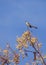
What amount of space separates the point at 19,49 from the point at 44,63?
66cm

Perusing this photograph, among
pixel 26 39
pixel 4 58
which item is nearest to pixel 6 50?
pixel 4 58

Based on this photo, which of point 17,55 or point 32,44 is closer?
point 32,44

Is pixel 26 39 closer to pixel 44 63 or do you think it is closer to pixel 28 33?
pixel 28 33

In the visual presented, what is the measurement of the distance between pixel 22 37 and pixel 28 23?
12.9 inches

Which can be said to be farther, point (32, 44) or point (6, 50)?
point (6, 50)

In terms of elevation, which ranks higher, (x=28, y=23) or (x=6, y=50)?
(x=28, y=23)

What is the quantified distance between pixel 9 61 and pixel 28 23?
3.11 ft

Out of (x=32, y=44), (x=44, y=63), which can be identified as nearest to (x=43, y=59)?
(x=44, y=63)

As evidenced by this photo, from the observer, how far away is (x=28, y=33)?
4.82 m

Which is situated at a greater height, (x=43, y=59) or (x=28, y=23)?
(x=28, y=23)

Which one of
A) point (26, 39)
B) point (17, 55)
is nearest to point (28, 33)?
point (26, 39)

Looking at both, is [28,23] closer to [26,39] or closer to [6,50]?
[26,39]

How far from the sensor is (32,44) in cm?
466

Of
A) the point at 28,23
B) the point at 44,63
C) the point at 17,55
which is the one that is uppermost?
the point at 28,23
